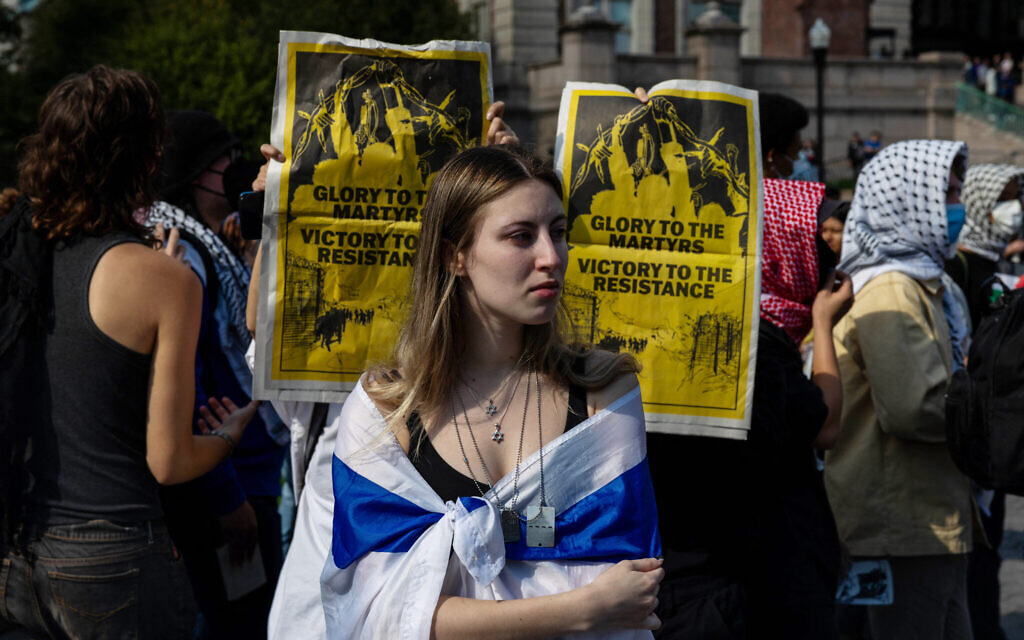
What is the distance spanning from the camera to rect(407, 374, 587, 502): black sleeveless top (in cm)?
221

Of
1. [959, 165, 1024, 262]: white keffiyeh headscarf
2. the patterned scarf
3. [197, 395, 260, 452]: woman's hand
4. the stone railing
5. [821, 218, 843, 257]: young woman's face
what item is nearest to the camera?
[197, 395, 260, 452]: woman's hand

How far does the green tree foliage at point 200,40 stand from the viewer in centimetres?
2811

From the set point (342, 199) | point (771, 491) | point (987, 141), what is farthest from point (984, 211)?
point (987, 141)

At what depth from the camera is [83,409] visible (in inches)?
110

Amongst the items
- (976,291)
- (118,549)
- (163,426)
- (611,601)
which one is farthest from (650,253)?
(976,291)

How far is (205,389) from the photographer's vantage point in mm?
3771

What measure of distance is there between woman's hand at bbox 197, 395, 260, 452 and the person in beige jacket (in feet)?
6.51

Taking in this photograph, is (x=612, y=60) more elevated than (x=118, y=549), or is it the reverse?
(x=612, y=60)

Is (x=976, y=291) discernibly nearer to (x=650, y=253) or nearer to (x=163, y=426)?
(x=650, y=253)

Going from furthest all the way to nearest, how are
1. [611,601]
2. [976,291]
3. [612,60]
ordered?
[612,60] → [976,291] → [611,601]

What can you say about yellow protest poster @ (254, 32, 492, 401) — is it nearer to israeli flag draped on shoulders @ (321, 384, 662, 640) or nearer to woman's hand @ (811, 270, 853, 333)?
israeli flag draped on shoulders @ (321, 384, 662, 640)

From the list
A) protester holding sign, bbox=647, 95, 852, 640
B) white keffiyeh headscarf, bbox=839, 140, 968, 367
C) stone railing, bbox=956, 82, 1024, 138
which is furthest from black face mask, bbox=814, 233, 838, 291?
stone railing, bbox=956, 82, 1024, 138

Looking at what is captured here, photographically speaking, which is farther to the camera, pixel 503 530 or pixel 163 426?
pixel 163 426

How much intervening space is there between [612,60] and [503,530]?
28.3 m
